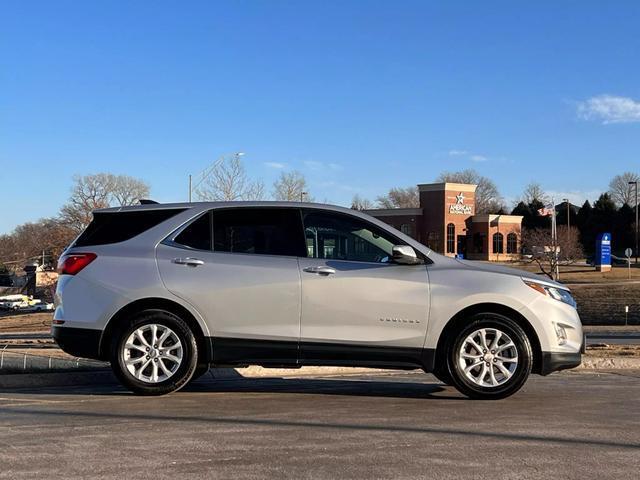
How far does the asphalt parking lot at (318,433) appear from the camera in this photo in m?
4.15

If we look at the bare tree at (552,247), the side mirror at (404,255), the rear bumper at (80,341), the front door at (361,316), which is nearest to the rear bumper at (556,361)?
the front door at (361,316)

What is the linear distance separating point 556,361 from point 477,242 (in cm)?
7382

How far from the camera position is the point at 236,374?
26.6ft

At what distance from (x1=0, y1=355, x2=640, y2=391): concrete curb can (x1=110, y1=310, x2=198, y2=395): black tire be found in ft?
4.45

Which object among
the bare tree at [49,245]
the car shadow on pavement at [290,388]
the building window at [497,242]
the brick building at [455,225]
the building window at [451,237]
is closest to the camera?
the car shadow on pavement at [290,388]

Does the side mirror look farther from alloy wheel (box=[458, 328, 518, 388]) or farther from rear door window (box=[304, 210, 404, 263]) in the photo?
alloy wheel (box=[458, 328, 518, 388])

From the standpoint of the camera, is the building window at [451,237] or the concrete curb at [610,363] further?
the building window at [451,237]

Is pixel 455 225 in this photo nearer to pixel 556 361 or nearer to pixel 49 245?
pixel 49 245

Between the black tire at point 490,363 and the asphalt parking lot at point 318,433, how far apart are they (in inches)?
6.2

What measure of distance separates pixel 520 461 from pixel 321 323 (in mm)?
2395

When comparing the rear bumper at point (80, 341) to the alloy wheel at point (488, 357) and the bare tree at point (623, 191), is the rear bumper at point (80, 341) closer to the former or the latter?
the alloy wheel at point (488, 357)

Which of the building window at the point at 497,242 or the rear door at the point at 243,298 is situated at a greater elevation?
the building window at the point at 497,242

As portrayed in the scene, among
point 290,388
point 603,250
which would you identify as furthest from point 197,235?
point 603,250

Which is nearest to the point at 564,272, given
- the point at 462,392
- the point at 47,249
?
the point at 47,249
